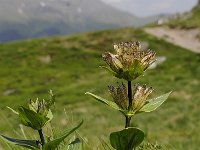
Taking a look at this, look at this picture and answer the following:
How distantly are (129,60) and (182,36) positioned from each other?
71.5 meters

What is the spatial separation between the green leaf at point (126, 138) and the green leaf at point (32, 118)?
44 cm

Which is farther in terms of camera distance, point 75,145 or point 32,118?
point 75,145

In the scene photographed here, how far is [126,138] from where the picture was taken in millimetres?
2959

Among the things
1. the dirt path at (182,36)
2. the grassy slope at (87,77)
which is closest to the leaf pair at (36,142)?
the grassy slope at (87,77)

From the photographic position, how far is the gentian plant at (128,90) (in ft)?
9.52

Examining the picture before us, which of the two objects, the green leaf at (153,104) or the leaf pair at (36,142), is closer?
the leaf pair at (36,142)

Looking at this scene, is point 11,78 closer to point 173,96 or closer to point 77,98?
point 77,98

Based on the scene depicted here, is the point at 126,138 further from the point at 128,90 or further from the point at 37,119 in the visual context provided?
the point at 37,119

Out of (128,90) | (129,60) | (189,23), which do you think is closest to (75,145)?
(128,90)

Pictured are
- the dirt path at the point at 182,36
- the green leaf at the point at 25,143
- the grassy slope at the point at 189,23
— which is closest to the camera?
the green leaf at the point at 25,143

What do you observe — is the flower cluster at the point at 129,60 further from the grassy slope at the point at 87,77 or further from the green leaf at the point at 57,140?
the grassy slope at the point at 87,77

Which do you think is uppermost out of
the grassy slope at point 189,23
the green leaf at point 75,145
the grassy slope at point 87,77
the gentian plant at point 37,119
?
the gentian plant at point 37,119

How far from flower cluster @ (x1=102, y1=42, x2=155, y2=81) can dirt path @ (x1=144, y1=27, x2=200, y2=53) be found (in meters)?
60.5

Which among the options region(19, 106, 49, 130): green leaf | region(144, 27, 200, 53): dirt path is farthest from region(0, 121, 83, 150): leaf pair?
region(144, 27, 200, 53): dirt path
